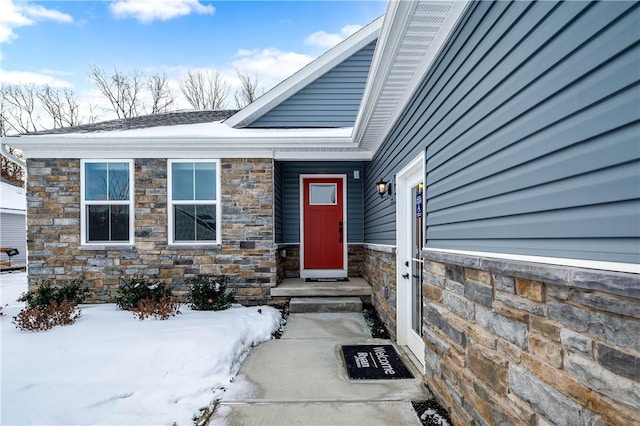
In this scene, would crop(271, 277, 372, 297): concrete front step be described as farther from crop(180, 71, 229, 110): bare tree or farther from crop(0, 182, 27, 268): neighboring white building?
crop(180, 71, 229, 110): bare tree

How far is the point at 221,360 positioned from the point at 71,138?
4.60 meters

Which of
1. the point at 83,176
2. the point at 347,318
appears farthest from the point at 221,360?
the point at 83,176

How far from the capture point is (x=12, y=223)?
1273 cm

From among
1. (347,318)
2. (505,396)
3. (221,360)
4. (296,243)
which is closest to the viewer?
(505,396)

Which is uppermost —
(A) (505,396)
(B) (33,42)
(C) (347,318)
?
(B) (33,42)

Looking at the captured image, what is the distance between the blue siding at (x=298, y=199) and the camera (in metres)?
6.62

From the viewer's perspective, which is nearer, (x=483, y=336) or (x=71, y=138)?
(x=483, y=336)

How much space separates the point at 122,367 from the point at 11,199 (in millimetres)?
14799

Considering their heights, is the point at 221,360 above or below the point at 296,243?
below

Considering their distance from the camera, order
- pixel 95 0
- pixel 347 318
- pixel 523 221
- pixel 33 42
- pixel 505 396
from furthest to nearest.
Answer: pixel 33 42, pixel 95 0, pixel 347 318, pixel 505 396, pixel 523 221

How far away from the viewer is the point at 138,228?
5434 mm

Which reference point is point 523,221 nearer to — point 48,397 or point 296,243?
point 48,397

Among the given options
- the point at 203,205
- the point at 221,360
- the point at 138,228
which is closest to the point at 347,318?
the point at 221,360

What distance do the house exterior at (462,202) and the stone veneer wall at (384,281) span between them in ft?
0.15
